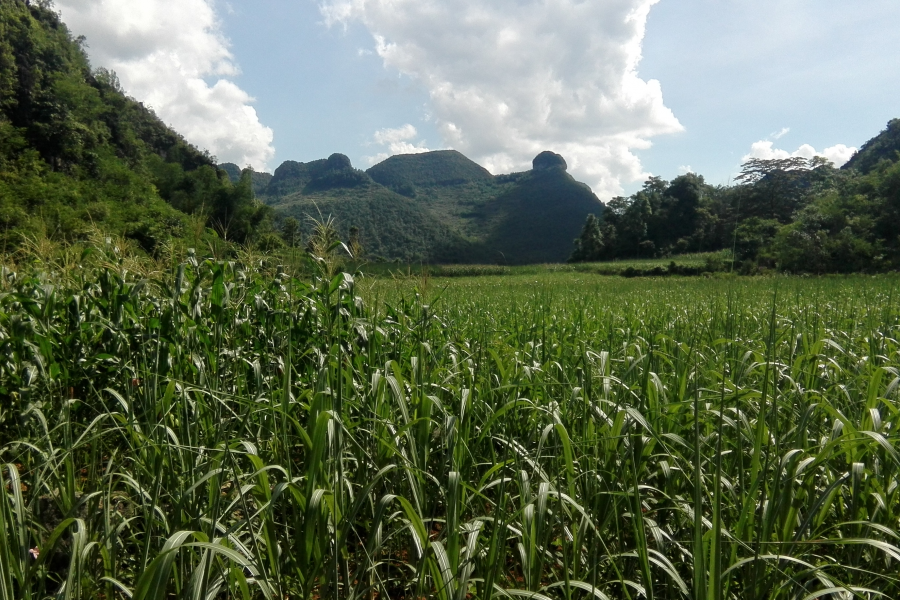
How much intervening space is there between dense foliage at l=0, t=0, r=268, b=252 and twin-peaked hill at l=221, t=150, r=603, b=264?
81.4 feet

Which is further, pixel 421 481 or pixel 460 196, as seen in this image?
pixel 460 196

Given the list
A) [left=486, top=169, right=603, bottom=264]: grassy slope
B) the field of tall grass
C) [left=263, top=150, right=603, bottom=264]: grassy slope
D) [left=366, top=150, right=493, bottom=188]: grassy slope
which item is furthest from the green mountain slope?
[left=366, top=150, right=493, bottom=188]: grassy slope

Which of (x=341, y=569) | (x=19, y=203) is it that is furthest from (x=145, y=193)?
(x=341, y=569)

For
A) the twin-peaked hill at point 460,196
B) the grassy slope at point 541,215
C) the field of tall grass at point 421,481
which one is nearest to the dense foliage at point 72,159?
the field of tall grass at point 421,481

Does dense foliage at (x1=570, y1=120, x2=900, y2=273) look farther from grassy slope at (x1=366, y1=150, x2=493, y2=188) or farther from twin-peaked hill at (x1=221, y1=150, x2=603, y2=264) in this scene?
grassy slope at (x1=366, y1=150, x2=493, y2=188)

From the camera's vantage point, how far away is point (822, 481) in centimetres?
188

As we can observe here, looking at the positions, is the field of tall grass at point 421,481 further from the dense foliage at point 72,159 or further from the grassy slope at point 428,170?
the grassy slope at point 428,170

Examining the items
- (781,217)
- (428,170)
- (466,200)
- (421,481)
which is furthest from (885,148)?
(428,170)

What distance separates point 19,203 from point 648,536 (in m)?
38.0

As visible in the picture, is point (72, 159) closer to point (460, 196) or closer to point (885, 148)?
point (885, 148)

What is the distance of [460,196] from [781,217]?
383ft

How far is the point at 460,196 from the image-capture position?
506 feet

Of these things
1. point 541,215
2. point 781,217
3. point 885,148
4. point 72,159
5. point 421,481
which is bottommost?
point 421,481

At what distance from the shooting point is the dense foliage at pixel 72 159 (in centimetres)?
2900
